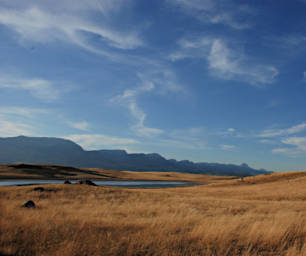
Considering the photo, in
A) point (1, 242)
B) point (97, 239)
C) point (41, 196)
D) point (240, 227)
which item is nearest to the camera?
point (1, 242)

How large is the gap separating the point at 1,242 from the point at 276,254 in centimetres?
863

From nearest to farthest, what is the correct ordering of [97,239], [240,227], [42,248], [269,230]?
1. [42,248]
2. [97,239]
3. [269,230]
4. [240,227]

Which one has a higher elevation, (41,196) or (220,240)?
(220,240)

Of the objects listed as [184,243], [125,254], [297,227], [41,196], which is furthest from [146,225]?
[41,196]

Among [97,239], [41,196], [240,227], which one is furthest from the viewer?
[41,196]

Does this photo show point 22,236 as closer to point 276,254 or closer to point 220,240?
point 220,240

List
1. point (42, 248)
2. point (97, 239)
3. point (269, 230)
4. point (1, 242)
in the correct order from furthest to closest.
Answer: point (269, 230) < point (97, 239) < point (1, 242) < point (42, 248)

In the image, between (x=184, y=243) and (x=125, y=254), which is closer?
(x=125, y=254)

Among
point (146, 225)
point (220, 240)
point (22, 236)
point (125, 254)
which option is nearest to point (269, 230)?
point (220, 240)

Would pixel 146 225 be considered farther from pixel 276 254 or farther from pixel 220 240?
pixel 276 254

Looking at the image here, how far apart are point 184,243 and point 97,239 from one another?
116 inches

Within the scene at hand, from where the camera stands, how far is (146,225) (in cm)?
1092

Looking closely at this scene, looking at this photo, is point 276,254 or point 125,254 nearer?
point 125,254

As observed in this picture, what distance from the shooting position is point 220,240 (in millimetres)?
8836
